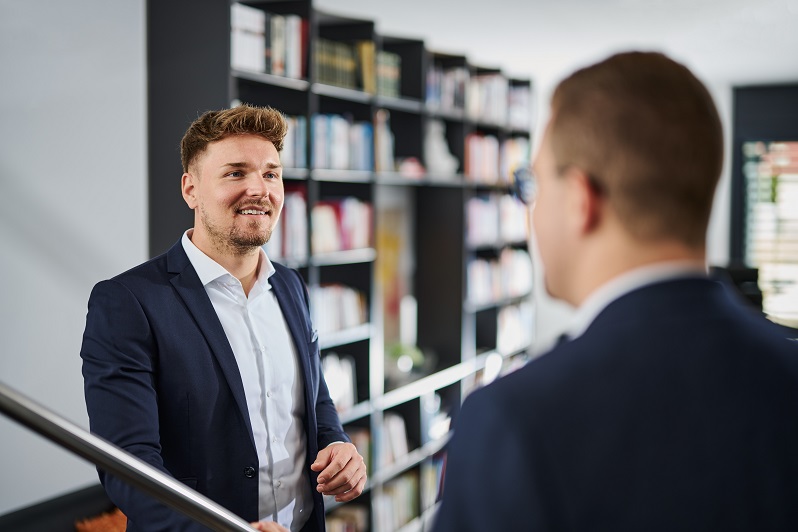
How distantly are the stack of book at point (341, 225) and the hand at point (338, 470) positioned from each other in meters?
1.93

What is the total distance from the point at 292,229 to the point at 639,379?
270 cm

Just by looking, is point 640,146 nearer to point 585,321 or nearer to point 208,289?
point 585,321

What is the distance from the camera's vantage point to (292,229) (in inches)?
130

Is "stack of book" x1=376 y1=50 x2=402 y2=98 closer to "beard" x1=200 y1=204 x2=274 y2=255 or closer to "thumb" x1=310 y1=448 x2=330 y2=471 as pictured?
"beard" x1=200 y1=204 x2=274 y2=255

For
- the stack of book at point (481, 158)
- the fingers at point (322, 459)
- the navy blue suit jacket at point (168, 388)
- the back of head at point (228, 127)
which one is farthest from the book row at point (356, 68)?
the fingers at point (322, 459)

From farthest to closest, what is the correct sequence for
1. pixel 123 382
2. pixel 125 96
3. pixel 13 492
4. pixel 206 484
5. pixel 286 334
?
1. pixel 125 96
2. pixel 13 492
3. pixel 286 334
4. pixel 206 484
5. pixel 123 382

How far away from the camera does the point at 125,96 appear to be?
2521 mm

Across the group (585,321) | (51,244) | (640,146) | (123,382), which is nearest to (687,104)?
(640,146)

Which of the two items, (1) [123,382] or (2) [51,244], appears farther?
(2) [51,244]

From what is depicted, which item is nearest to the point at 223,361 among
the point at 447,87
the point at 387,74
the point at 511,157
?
the point at 387,74

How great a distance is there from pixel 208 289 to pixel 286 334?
207 millimetres

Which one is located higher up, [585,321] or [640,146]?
[640,146]

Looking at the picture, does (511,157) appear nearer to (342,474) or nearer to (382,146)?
(382,146)

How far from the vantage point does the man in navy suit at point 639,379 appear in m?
0.68
